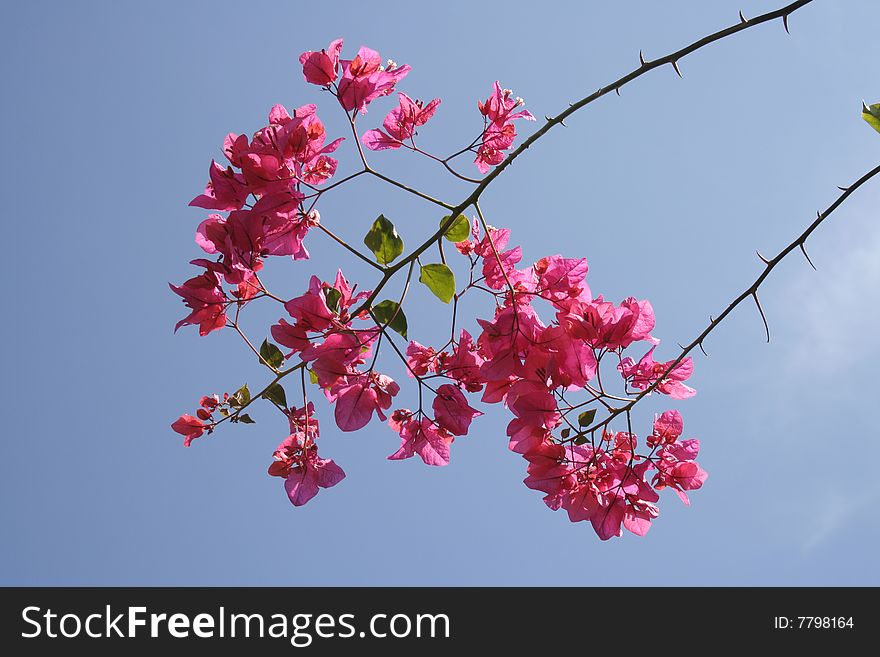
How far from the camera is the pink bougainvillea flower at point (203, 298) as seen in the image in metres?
1.49

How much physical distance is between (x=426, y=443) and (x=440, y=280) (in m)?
0.35

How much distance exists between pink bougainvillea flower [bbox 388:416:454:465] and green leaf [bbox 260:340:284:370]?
0.31 meters

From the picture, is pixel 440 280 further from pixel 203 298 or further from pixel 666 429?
pixel 666 429

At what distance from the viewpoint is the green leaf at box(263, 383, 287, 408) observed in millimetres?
1569

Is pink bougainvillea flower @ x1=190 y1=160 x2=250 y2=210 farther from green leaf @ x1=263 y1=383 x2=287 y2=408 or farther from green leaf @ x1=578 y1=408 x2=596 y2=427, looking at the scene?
green leaf @ x1=578 y1=408 x2=596 y2=427

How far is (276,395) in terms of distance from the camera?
62.3 inches

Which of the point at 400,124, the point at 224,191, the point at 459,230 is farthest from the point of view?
the point at 400,124

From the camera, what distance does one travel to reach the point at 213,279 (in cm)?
149

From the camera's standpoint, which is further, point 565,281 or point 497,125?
point 497,125

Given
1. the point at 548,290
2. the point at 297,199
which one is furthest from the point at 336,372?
the point at 548,290

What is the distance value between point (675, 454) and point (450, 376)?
0.50 m

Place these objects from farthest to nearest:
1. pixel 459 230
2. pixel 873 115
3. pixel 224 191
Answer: pixel 459 230
pixel 224 191
pixel 873 115

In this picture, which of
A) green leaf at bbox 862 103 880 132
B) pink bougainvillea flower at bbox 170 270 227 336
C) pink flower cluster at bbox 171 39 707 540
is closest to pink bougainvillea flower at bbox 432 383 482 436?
pink flower cluster at bbox 171 39 707 540

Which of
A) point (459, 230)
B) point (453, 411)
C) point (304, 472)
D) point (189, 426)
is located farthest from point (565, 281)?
point (189, 426)
